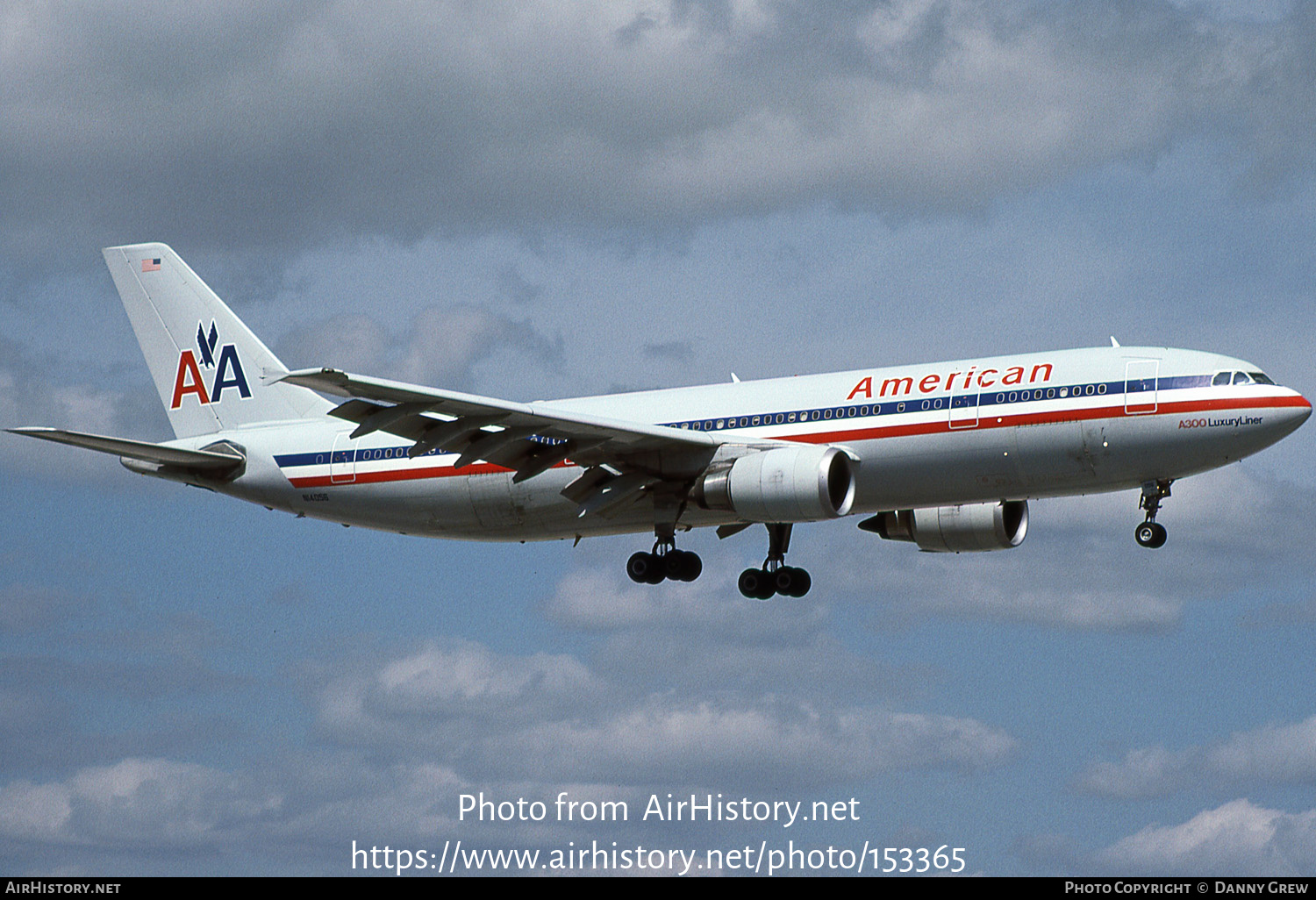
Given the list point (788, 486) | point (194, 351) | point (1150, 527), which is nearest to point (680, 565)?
point (788, 486)

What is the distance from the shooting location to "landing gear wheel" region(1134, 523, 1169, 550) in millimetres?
42719

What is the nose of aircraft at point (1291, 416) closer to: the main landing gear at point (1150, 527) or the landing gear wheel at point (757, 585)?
Result: the main landing gear at point (1150, 527)

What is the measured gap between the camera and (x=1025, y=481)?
42.1 m

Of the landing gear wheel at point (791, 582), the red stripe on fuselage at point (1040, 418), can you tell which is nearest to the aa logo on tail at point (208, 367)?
the red stripe on fuselage at point (1040, 418)

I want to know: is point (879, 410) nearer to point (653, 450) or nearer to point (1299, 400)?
point (653, 450)

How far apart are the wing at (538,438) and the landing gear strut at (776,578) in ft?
14.7

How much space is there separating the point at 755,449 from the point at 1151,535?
9.99 metres

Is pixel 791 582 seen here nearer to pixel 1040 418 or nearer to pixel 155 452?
pixel 1040 418

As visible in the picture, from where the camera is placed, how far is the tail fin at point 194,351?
52688mm

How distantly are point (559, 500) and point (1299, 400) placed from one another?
19.1 metres

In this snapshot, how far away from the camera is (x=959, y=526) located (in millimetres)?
50219

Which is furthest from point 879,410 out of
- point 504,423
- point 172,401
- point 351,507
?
point 172,401

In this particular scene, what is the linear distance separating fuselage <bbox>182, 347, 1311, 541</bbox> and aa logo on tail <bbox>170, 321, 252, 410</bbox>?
8.53 metres
